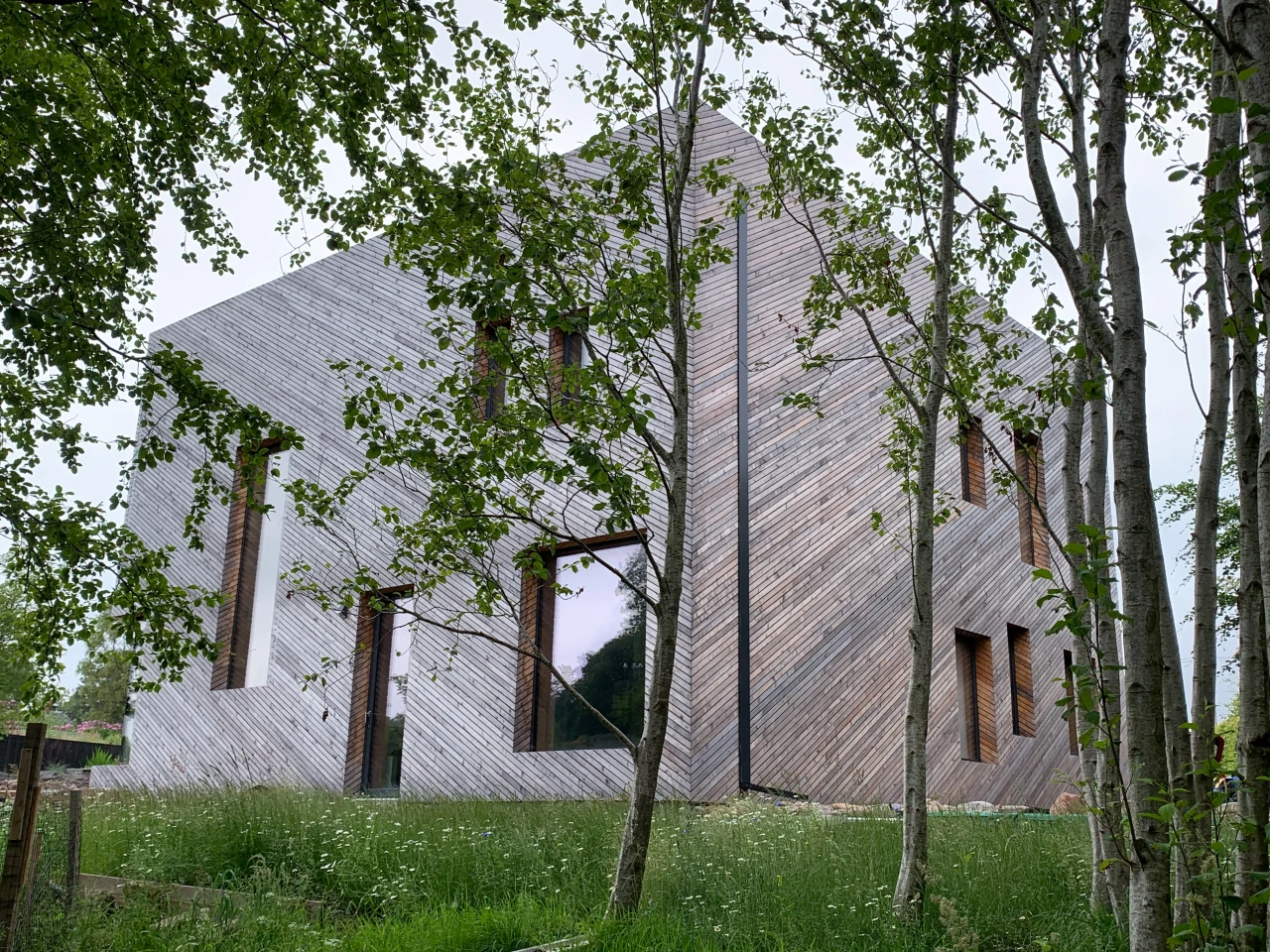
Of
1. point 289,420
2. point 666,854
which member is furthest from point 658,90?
point 289,420

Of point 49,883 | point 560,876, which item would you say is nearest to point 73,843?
point 49,883

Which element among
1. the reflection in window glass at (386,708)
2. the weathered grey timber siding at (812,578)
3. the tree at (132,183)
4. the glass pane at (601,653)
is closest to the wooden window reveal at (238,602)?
the reflection in window glass at (386,708)

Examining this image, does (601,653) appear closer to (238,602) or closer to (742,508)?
(742,508)

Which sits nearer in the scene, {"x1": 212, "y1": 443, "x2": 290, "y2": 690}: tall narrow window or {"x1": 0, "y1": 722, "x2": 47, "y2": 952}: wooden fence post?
{"x1": 0, "y1": 722, "x2": 47, "y2": 952}: wooden fence post

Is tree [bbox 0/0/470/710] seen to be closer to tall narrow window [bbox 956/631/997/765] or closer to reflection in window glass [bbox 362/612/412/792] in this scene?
reflection in window glass [bbox 362/612/412/792]

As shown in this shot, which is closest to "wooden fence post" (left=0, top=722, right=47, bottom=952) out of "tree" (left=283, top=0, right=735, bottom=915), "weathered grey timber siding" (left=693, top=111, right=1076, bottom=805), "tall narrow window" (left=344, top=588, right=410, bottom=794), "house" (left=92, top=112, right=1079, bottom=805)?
"tree" (left=283, top=0, right=735, bottom=915)

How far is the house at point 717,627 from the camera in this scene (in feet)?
31.7

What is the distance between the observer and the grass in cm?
434

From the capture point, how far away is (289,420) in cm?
1377

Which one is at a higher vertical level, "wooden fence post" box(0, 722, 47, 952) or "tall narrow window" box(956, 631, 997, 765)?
"tall narrow window" box(956, 631, 997, 765)

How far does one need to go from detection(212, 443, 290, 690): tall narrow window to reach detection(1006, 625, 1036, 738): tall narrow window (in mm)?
9266

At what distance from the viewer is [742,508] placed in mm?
9953

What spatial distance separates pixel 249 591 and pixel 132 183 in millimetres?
8772

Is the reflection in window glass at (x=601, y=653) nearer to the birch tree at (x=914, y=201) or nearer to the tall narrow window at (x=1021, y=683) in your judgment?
the birch tree at (x=914, y=201)
